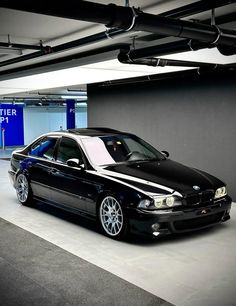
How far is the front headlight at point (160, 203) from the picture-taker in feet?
16.4

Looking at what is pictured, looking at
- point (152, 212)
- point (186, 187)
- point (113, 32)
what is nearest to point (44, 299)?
point (152, 212)

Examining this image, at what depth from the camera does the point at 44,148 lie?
701 cm

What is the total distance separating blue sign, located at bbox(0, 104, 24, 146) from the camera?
70.6 ft

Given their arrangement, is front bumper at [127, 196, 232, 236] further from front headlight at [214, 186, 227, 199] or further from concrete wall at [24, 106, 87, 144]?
concrete wall at [24, 106, 87, 144]

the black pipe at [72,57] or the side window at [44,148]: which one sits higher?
the black pipe at [72,57]

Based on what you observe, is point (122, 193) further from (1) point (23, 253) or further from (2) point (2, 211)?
(2) point (2, 211)

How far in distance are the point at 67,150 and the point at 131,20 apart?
3397mm

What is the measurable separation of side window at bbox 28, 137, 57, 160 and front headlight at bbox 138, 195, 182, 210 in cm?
225

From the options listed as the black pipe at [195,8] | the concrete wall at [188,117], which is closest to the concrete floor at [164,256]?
the concrete wall at [188,117]

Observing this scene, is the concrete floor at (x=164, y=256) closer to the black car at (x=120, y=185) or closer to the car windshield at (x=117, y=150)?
the black car at (x=120, y=185)

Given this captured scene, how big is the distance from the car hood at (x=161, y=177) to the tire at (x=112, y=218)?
339 mm

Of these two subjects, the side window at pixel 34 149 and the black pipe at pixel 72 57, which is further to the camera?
the side window at pixel 34 149

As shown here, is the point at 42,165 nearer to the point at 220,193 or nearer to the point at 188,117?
the point at 220,193

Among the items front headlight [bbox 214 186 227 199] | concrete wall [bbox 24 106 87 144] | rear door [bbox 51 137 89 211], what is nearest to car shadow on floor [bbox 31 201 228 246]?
rear door [bbox 51 137 89 211]
